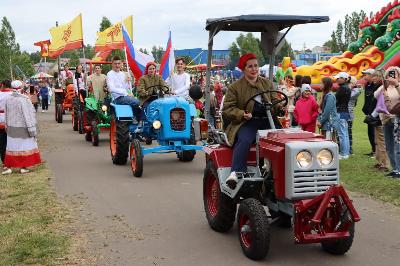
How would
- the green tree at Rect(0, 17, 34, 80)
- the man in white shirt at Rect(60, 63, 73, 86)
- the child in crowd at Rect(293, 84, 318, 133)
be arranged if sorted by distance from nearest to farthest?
1. the child in crowd at Rect(293, 84, 318, 133)
2. the man in white shirt at Rect(60, 63, 73, 86)
3. the green tree at Rect(0, 17, 34, 80)

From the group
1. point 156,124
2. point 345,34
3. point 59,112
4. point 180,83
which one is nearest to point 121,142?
point 156,124

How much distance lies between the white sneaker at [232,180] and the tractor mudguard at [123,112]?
17.7ft

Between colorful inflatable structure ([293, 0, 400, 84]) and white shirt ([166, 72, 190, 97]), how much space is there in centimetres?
1741

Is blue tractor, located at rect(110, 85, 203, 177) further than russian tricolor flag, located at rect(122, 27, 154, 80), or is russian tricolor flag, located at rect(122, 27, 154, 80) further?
russian tricolor flag, located at rect(122, 27, 154, 80)

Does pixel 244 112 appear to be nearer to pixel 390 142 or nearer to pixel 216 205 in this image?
pixel 216 205

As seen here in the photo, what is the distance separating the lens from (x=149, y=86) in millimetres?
10398

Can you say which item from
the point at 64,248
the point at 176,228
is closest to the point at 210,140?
the point at 176,228

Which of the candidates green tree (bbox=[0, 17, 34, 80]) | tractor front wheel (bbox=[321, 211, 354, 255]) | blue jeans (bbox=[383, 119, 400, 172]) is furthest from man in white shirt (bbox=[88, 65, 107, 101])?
green tree (bbox=[0, 17, 34, 80])

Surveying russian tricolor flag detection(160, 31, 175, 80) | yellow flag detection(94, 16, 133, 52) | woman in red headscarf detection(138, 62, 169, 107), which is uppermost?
yellow flag detection(94, 16, 133, 52)

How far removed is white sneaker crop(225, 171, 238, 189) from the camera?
17.2 feet

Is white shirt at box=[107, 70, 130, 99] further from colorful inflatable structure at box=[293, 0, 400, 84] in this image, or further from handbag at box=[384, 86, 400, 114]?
colorful inflatable structure at box=[293, 0, 400, 84]

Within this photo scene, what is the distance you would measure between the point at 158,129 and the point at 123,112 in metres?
1.15

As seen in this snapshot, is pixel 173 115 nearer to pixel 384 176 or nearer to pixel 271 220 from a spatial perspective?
pixel 384 176

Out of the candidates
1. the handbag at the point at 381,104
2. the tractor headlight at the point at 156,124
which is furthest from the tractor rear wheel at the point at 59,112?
the handbag at the point at 381,104
